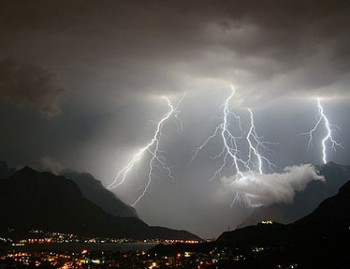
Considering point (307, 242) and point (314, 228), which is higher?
point (314, 228)

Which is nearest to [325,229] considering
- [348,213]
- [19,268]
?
[348,213]

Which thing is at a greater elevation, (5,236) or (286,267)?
(5,236)

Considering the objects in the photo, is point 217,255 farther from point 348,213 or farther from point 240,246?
point 348,213

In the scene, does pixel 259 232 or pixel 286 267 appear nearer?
pixel 286 267

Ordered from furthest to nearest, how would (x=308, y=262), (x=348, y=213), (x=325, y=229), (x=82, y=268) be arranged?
(x=348, y=213), (x=325, y=229), (x=82, y=268), (x=308, y=262)

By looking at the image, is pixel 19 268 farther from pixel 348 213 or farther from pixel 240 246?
pixel 348 213

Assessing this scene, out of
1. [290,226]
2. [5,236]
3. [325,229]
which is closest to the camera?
[325,229]

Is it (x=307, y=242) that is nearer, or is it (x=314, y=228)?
(x=307, y=242)

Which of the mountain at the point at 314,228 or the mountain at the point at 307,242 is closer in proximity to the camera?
the mountain at the point at 307,242

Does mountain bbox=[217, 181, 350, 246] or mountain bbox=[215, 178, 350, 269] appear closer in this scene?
mountain bbox=[215, 178, 350, 269]
